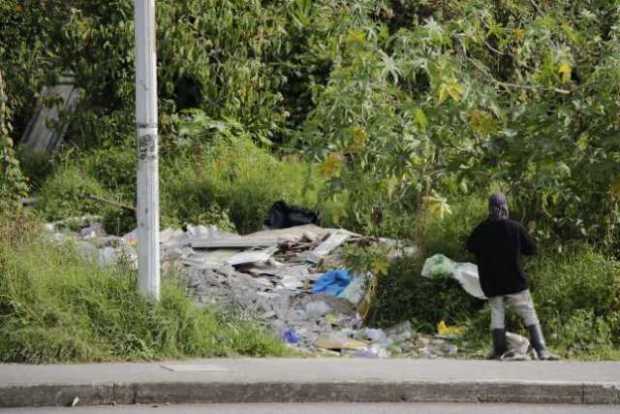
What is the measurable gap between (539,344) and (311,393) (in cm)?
244

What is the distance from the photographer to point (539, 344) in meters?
11.6

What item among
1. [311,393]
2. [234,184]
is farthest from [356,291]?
[234,184]

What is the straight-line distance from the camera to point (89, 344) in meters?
10.9

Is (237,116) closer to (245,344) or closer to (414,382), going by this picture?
(245,344)

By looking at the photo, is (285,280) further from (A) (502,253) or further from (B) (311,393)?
(B) (311,393)

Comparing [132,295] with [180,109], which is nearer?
[132,295]

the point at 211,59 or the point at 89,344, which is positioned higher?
the point at 211,59

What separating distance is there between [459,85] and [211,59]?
675cm

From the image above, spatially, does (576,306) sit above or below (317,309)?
above

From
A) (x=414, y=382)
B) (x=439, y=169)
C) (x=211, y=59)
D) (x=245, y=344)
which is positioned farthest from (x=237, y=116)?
(x=414, y=382)

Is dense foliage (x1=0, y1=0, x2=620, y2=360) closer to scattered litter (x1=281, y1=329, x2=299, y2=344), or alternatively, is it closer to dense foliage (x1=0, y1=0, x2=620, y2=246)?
dense foliage (x1=0, y1=0, x2=620, y2=246)

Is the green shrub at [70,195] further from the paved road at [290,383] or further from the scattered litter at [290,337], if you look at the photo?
the paved road at [290,383]

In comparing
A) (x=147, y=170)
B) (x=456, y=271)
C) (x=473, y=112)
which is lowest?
(x=456, y=271)

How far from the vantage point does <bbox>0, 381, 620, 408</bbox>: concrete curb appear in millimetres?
9852
